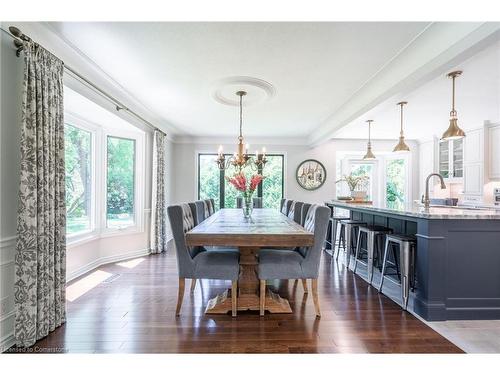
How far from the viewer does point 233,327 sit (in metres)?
2.27

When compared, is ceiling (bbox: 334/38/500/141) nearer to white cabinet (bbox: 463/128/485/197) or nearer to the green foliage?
white cabinet (bbox: 463/128/485/197)

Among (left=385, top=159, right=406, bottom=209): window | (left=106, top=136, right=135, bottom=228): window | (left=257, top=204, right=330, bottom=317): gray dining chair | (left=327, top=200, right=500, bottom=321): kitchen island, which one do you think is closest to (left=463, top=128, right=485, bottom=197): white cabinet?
(left=385, top=159, right=406, bottom=209): window

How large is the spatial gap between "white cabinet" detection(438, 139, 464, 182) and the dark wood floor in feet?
13.6

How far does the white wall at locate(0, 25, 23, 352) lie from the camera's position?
1.93m

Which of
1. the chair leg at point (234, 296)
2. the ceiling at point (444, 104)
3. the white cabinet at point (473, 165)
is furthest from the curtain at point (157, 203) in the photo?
the white cabinet at point (473, 165)

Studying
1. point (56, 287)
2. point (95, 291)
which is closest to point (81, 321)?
point (56, 287)

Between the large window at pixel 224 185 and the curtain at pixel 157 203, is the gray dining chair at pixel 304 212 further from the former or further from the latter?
the large window at pixel 224 185

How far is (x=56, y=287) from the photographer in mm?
2254

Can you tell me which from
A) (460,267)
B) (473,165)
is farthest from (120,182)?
(473,165)

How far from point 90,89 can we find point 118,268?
2492 mm

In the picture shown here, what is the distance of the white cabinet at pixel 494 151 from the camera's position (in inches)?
189

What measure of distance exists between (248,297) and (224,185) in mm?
4267

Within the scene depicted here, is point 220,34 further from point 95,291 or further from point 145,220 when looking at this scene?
point 145,220
